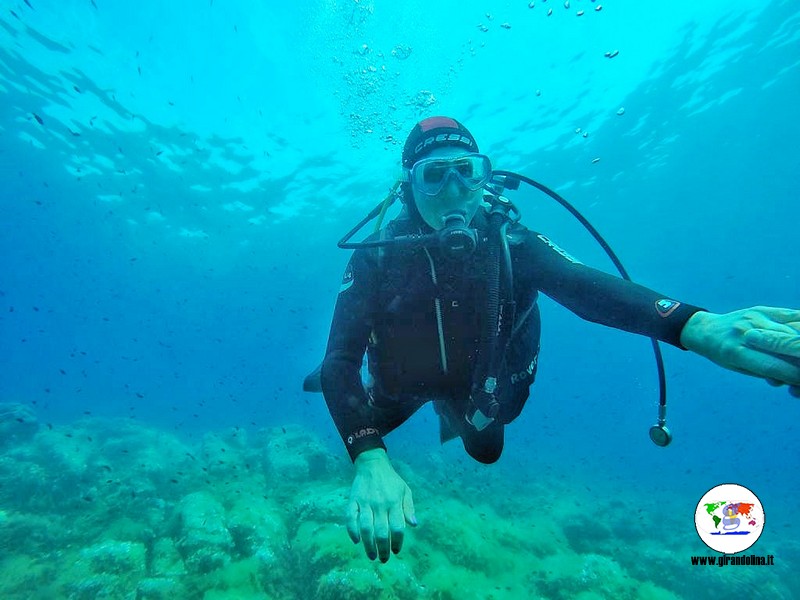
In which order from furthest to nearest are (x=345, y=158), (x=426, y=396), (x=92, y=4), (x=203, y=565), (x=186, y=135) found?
(x=345, y=158)
(x=186, y=135)
(x=92, y=4)
(x=203, y=565)
(x=426, y=396)

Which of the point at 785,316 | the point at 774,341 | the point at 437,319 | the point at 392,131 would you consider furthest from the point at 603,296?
the point at 392,131

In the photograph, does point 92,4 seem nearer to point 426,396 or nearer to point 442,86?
point 442,86

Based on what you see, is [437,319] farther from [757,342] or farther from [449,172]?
[757,342]

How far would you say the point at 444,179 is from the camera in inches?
138

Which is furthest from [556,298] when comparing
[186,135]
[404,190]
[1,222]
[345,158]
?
[1,222]

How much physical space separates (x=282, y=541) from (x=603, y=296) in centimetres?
742

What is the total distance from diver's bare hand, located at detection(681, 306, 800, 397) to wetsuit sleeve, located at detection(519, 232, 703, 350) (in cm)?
20

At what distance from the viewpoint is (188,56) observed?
624 inches

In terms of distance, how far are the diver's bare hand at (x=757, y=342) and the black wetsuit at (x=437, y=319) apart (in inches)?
38.9

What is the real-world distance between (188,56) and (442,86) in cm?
1014

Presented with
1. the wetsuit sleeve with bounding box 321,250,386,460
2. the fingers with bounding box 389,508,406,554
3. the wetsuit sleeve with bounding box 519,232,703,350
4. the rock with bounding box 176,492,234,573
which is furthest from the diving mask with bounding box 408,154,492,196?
the rock with bounding box 176,492,234,573

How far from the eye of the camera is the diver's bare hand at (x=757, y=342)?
4.76ft

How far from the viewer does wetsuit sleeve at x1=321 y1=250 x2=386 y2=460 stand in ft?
7.84

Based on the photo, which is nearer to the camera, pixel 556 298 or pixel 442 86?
pixel 556 298
